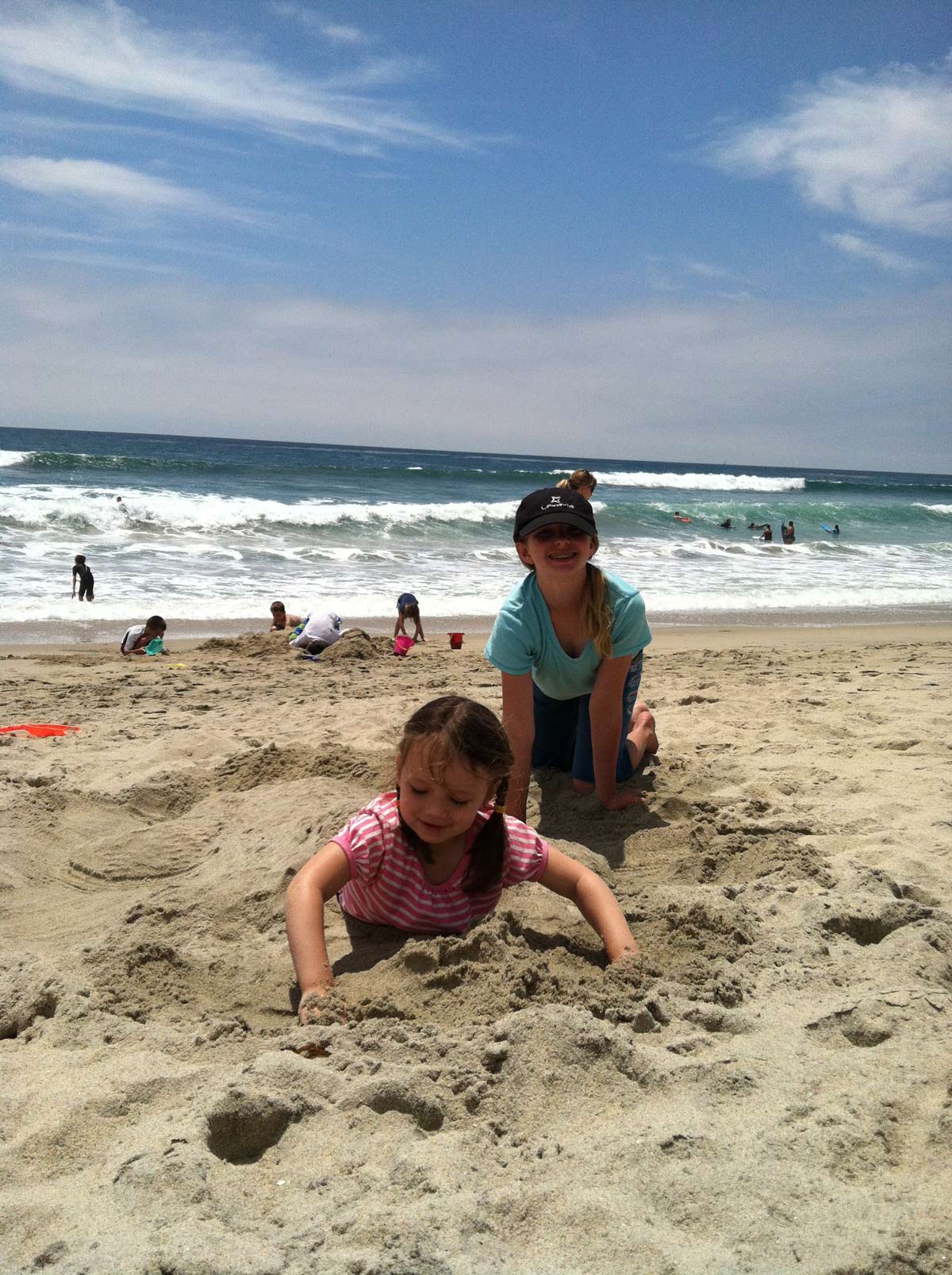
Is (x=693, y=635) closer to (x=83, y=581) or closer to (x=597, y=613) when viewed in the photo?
(x=83, y=581)

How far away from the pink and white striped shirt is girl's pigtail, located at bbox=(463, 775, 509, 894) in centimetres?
3

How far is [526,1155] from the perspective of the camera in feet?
5.58

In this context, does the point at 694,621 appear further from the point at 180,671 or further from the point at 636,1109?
the point at 636,1109

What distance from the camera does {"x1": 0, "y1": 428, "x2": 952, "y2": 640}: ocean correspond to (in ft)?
39.3

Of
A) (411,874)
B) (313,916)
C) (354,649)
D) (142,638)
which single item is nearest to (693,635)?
(354,649)

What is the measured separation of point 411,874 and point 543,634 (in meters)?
1.25

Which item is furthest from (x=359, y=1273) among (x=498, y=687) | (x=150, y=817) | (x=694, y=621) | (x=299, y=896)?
(x=694, y=621)

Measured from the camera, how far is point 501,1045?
1988 mm

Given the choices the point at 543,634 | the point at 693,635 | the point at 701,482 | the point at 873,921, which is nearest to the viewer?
the point at 873,921

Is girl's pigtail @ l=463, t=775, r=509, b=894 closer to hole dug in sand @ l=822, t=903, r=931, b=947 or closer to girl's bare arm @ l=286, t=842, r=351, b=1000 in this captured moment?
girl's bare arm @ l=286, t=842, r=351, b=1000

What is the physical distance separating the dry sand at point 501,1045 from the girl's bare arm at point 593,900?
0.07m

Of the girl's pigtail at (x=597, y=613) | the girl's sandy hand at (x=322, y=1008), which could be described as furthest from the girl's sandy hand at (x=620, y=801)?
the girl's sandy hand at (x=322, y=1008)

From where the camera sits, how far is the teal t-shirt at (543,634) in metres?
3.54

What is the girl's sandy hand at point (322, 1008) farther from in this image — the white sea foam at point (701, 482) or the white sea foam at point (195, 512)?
the white sea foam at point (701, 482)
